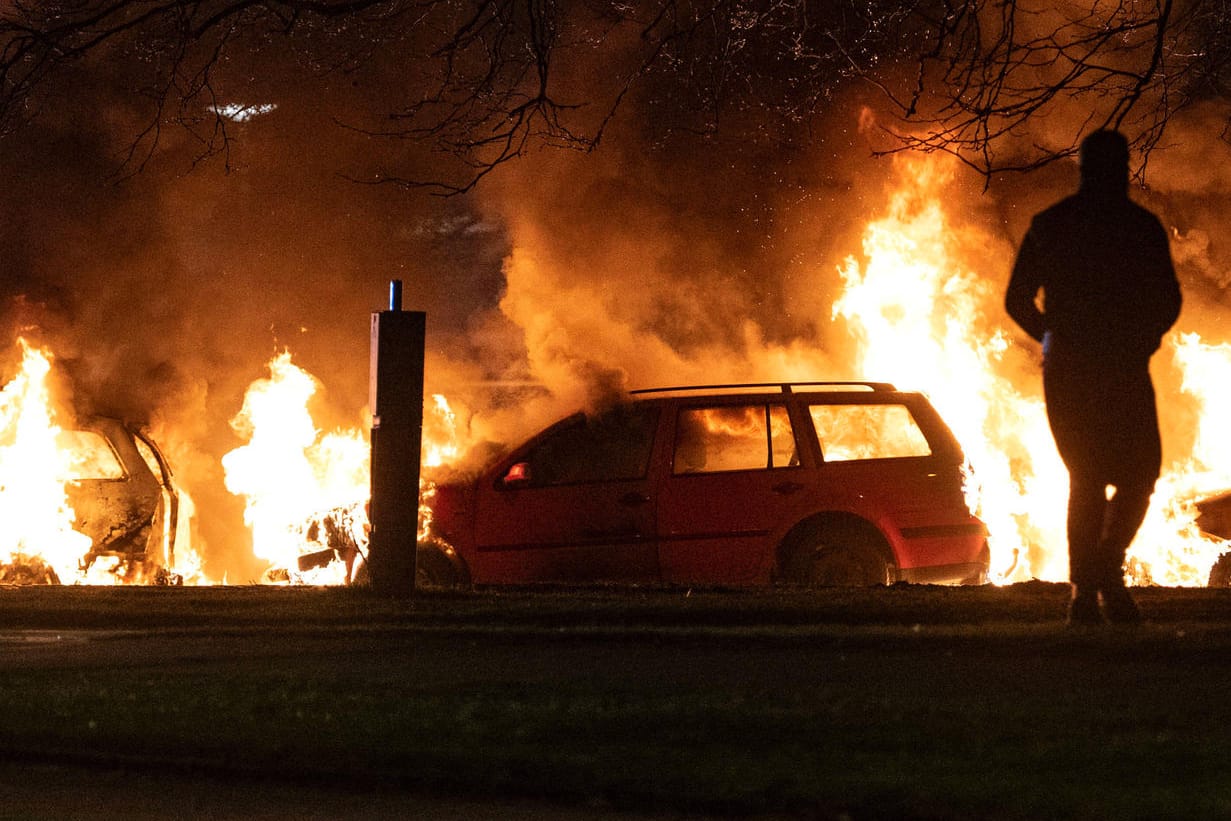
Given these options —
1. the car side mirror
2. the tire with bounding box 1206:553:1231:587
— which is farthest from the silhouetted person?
the tire with bounding box 1206:553:1231:587

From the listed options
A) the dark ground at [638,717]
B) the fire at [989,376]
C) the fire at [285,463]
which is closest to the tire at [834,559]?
the dark ground at [638,717]

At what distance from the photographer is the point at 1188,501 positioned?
14625 mm

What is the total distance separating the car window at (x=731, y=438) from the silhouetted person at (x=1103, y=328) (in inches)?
176

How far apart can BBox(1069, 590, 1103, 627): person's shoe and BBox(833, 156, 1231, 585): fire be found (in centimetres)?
684

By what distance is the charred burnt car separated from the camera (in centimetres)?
1429

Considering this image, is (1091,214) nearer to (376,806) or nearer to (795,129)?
(376,806)

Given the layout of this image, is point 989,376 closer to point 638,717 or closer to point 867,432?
point 867,432

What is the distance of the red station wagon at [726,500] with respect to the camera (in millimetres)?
11430

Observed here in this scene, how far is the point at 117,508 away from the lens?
14.3 meters

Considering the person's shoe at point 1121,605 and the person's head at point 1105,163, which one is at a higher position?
the person's head at point 1105,163

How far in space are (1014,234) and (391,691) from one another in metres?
13.9


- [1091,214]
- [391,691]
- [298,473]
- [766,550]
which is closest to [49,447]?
[298,473]

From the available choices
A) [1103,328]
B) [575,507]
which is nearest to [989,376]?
[575,507]

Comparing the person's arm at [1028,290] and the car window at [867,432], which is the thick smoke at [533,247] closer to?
the car window at [867,432]
